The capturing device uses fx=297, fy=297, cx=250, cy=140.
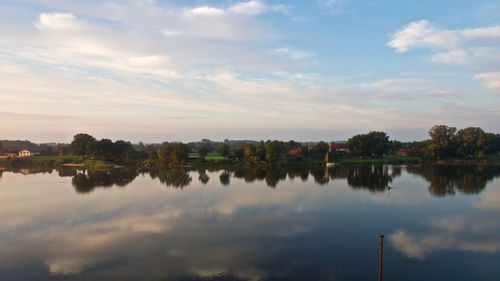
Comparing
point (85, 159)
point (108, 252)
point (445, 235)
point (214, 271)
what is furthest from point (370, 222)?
point (85, 159)

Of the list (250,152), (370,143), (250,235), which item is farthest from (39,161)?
(370,143)

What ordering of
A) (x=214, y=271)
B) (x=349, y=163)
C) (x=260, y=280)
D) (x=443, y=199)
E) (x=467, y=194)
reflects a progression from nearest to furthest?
(x=260, y=280), (x=214, y=271), (x=443, y=199), (x=467, y=194), (x=349, y=163)

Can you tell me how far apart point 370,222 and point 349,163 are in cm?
6073

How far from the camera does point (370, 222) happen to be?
23859 mm

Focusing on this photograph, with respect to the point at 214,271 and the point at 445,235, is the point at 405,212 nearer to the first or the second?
the point at 445,235

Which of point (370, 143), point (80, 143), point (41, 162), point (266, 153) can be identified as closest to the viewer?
point (266, 153)

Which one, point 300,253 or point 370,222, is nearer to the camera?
point 300,253

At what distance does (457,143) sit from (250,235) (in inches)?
3457

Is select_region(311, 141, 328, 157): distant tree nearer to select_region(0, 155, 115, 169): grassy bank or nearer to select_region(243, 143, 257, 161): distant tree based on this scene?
select_region(243, 143, 257, 161): distant tree

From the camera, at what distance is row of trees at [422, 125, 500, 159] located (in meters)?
82.8

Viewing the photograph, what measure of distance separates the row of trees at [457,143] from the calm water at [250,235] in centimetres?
5108

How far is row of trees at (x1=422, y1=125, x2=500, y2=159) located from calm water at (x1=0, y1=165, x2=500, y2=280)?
51.1 metres

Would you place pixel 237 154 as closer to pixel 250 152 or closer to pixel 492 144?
pixel 250 152

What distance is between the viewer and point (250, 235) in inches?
816
